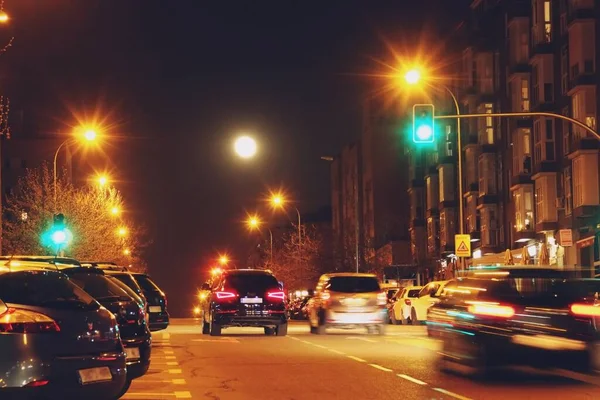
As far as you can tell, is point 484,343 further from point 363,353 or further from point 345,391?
point 363,353

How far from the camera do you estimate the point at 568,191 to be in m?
56.2

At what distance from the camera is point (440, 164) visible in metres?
83.5

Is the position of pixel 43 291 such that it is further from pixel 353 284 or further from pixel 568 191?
pixel 568 191

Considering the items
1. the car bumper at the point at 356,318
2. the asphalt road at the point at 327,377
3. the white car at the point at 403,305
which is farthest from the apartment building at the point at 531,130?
the asphalt road at the point at 327,377

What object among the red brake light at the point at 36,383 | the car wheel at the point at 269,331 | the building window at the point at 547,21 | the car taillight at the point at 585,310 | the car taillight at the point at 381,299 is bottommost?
the car wheel at the point at 269,331

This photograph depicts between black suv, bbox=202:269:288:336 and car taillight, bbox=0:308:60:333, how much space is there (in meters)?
19.7

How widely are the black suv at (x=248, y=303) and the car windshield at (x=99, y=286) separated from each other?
1467cm

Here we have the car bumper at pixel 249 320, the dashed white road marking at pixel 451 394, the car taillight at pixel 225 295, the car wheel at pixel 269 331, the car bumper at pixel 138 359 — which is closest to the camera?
the dashed white road marking at pixel 451 394

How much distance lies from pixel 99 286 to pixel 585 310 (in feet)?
23.2

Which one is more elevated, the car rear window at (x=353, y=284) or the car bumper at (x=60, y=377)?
the car rear window at (x=353, y=284)

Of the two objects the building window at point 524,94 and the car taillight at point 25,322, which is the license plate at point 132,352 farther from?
the building window at point 524,94

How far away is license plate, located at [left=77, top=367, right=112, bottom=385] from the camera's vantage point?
11.7 meters

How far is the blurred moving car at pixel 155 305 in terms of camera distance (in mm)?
27953

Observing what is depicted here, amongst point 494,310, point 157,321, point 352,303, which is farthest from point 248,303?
point 494,310
